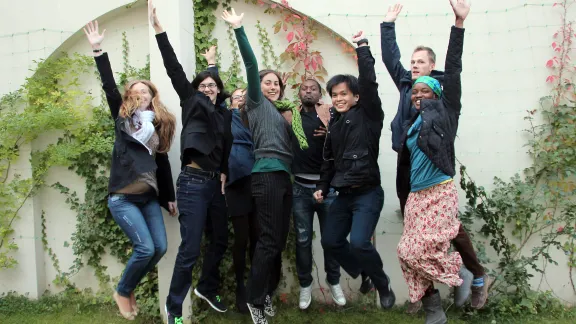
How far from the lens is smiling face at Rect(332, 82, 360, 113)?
383 cm

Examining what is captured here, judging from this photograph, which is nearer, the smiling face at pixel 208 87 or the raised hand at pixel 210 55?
the smiling face at pixel 208 87

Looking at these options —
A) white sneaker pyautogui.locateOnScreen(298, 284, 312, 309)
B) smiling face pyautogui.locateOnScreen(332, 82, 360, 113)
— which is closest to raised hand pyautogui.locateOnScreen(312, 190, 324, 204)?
smiling face pyautogui.locateOnScreen(332, 82, 360, 113)

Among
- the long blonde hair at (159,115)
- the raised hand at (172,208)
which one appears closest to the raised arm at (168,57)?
the long blonde hair at (159,115)

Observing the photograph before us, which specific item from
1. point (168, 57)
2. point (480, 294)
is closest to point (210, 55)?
Result: point (168, 57)

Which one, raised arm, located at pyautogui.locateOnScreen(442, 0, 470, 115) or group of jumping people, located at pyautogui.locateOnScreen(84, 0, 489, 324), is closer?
raised arm, located at pyautogui.locateOnScreen(442, 0, 470, 115)

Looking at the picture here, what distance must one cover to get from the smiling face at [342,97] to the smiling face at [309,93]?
0.51m

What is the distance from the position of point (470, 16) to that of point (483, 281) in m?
2.38

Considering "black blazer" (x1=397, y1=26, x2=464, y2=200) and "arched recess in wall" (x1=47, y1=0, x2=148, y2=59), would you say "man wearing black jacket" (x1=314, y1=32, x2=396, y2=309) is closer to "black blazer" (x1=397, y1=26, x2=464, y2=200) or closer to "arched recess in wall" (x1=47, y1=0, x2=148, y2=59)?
"black blazer" (x1=397, y1=26, x2=464, y2=200)

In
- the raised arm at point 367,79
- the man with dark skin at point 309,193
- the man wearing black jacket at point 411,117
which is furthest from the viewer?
the man with dark skin at point 309,193

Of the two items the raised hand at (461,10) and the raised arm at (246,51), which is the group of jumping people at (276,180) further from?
the raised hand at (461,10)

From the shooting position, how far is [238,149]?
13.8 feet

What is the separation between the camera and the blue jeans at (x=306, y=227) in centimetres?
428

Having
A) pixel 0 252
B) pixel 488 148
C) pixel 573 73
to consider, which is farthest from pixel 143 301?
pixel 573 73

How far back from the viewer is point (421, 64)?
12.1ft
